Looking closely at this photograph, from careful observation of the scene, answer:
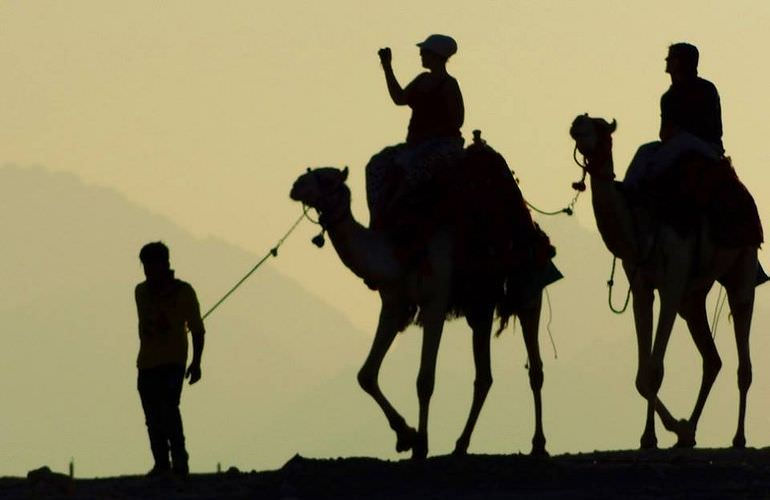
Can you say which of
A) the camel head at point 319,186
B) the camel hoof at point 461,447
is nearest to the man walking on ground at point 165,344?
the camel head at point 319,186

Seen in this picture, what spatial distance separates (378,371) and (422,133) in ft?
6.43

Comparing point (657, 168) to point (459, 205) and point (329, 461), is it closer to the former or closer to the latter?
point (459, 205)

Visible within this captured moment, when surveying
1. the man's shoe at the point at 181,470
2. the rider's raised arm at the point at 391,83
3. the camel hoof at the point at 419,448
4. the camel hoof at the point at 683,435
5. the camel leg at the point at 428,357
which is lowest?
the man's shoe at the point at 181,470

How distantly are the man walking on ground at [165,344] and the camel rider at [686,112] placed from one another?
4778 millimetres

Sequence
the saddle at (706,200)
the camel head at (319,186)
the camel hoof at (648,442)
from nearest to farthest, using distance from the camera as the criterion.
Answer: the camel head at (319,186), the saddle at (706,200), the camel hoof at (648,442)

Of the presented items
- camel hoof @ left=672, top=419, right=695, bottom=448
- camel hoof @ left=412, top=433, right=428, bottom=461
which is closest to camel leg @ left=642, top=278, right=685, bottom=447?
camel hoof @ left=672, top=419, right=695, bottom=448

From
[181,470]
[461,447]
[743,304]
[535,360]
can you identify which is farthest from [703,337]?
[181,470]

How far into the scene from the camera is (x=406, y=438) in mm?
24312

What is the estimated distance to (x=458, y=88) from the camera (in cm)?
2548

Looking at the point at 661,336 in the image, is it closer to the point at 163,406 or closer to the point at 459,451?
the point at 459,451

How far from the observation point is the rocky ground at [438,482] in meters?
21.6

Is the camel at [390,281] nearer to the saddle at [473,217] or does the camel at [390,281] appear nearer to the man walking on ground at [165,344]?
the saddle at [473,217]

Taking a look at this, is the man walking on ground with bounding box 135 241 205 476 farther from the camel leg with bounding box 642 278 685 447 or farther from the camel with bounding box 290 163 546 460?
the camel leg with bounding box 642 278 685 447

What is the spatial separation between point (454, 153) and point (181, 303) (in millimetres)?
2803
